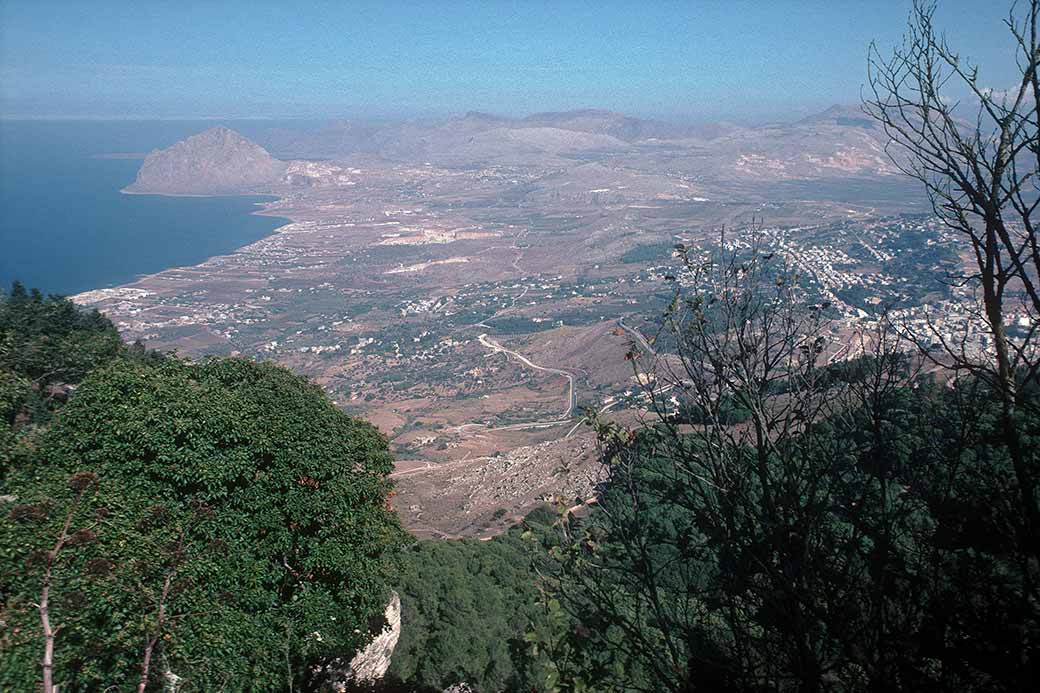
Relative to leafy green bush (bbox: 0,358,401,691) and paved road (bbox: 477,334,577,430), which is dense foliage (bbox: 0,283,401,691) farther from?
paved road (bbox: 477,334,577,430)

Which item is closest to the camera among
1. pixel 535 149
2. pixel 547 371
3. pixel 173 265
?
pixel 547 371

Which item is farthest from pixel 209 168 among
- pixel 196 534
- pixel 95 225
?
pixel 196 534

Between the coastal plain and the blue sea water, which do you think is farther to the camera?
the blue sea water

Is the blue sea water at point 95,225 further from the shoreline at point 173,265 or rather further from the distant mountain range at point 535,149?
the distant mountain range at point 535,149

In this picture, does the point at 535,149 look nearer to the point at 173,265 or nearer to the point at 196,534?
the point at 173,265

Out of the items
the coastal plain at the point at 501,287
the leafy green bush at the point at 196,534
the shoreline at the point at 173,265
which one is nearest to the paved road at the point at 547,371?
the coastal plain at the point at 501,287

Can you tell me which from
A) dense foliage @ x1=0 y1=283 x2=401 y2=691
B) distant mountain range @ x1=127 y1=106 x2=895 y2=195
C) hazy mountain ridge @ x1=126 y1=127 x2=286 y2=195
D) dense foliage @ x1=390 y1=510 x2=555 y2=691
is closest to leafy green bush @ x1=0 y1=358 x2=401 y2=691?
dense foliage @ x1=0 y1=283 x2=401 y2=691

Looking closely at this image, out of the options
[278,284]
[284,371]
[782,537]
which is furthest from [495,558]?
[278,284]
